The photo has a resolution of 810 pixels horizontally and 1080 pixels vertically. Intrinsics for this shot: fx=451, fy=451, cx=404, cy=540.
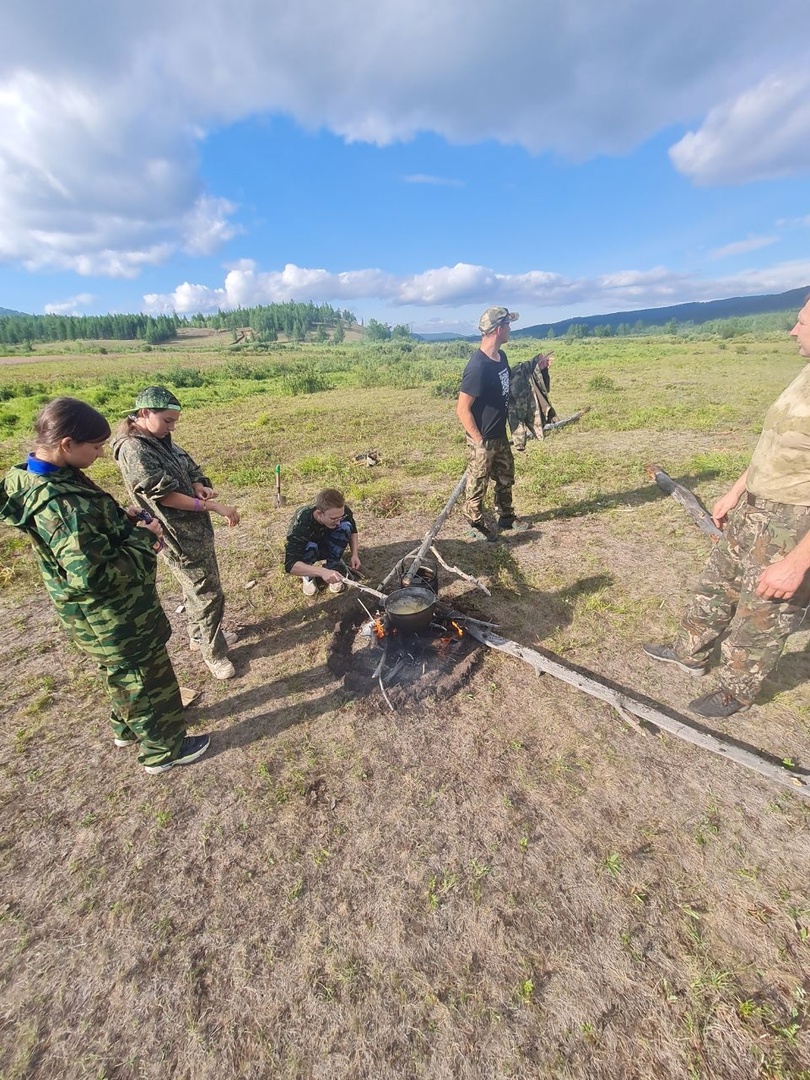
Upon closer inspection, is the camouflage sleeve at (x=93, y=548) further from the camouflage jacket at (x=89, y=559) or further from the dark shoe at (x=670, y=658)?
the dark shoe at (x=670, y=658)

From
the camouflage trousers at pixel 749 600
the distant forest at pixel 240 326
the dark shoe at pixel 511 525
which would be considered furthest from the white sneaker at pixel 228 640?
the distant forest at pixel 240 326

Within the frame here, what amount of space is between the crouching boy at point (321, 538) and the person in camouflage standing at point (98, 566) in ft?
5.07

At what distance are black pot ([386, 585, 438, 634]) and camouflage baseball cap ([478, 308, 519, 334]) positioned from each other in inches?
131

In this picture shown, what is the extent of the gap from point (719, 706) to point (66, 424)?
4872 millimetres

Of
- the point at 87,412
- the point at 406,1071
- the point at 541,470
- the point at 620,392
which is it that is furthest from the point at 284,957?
the point at 620,392

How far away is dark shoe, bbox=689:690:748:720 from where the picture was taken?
359cm

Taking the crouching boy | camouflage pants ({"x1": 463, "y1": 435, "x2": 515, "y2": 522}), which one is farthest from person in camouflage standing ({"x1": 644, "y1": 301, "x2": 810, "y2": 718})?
the crouching boy

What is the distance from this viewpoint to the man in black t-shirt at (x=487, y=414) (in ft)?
18.2

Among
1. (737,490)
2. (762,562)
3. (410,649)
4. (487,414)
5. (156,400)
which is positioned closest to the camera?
(762,562)

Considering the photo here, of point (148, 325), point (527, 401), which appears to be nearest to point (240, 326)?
point (148, 325)

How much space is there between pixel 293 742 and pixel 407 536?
390 centimetres

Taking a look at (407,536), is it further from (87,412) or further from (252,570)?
(87,412)

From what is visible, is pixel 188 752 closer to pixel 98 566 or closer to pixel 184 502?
pixel 98 566

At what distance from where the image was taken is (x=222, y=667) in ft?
13.6
